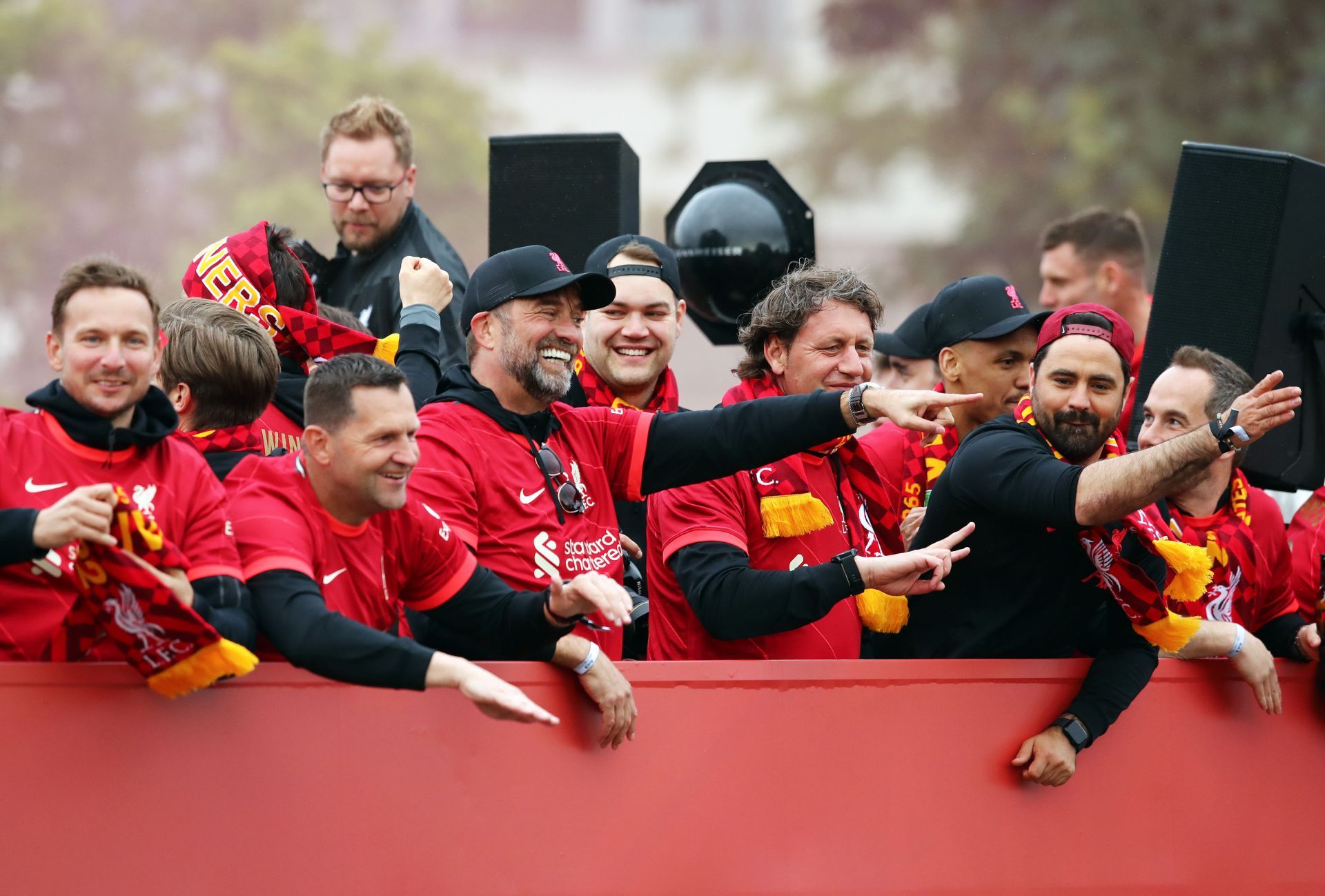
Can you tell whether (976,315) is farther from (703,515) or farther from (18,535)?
(18,535)

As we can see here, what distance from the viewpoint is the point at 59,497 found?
Result: 138 inches

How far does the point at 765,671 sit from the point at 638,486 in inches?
24.1

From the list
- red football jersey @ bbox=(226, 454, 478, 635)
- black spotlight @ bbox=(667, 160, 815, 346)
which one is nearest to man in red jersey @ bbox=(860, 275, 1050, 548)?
black spotlight @ bbox=(667, 160, 815, 346)

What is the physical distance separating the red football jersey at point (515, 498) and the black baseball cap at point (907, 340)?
214cm

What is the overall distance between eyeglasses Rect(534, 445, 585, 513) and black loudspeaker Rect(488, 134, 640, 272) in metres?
2.01

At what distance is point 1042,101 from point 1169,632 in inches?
837

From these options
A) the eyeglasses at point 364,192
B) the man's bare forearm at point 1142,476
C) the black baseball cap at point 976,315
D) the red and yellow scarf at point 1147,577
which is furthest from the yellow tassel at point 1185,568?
the eyeglasses at point 364,192

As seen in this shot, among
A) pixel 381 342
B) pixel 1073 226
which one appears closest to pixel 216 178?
pixel 1073 226

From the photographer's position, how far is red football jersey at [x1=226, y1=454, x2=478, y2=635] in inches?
140

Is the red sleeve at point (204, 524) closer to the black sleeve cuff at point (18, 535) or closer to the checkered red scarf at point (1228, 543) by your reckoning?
the black sleeve cuff at point (18, 535)

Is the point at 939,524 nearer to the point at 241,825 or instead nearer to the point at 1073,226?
the point at 241,825

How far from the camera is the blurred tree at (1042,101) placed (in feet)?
65.1

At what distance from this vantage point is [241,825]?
3586 mm

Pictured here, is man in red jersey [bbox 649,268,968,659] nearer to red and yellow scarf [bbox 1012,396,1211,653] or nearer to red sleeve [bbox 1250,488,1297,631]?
red and yellow scarf [bbox 1012,396,1211,653]
